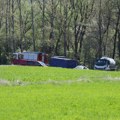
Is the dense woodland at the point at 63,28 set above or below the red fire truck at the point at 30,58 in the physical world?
above

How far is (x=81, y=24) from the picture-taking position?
8162 cm

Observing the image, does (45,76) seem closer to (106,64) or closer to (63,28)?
(106,64)

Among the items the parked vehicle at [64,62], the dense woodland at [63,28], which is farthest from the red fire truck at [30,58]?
the dense woodland at [63,28]

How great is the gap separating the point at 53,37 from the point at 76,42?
5238mm

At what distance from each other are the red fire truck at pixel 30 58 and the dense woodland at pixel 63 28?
8.65 metres

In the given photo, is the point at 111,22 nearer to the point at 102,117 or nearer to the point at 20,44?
the point at 20,44

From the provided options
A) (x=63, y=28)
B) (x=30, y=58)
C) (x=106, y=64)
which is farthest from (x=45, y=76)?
(x=63, y=28)

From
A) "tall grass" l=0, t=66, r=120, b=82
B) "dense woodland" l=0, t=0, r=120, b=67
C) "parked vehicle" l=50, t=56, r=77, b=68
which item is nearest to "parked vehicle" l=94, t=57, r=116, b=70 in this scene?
"parked vehicle" l=50, t=56, r=77, b=68

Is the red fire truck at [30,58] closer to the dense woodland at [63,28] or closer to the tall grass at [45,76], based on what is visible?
the dense woodland at [63,28]

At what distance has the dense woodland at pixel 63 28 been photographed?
8331 cm

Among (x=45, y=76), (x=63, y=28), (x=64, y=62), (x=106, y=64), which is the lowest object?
(x=106, y=64)

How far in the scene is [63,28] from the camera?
84.3m

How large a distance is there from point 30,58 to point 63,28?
466 inches

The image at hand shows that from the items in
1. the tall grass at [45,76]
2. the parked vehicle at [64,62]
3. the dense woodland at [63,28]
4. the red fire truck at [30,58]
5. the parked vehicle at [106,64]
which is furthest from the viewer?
the dense woodland at [63,28]
